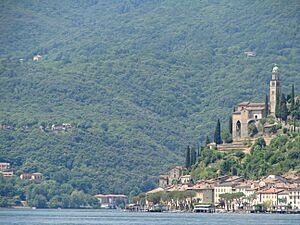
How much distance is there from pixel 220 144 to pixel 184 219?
140 feet

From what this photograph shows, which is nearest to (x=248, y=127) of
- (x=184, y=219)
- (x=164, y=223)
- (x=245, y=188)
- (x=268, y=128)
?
(x=268, y=128)

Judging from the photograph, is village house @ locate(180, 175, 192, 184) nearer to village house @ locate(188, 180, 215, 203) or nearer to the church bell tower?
village house @ locate(188, 180, 215, 203)

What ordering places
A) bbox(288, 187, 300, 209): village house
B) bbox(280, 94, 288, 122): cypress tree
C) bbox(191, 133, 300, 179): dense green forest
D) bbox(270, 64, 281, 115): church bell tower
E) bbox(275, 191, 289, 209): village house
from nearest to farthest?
bbox(288, 187, 300, 209): village house, bbox(275, 191, 289, 209): village house, bbox(191, 133, 300, 179): dense green forest, bbox(280, 94, 288, 122): cypress tree, bbox(270, 64, 281, 115): church bell tower

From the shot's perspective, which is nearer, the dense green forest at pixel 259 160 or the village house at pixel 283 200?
the village house at pixel 283 200

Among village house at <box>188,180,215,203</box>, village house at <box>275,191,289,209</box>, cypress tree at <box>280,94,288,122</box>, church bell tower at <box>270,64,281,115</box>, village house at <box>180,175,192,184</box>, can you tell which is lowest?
village house at <box>275,191,289,209</box>

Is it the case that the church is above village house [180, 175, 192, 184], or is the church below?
above

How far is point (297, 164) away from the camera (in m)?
182

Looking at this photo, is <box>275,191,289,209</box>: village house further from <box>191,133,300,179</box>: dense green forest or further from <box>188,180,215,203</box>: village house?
<box>188,180,215,203</box>: village house

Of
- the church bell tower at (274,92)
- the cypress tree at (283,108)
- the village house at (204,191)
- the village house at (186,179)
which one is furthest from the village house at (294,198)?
the church bell tower at (274,92)

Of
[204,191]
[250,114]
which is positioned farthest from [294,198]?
[250,114]

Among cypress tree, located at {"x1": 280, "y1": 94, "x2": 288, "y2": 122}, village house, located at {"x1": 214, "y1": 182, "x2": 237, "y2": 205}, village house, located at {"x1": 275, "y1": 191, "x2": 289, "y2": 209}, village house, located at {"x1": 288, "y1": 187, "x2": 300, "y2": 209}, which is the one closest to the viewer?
village house, located at {"x1": 288, "y1": 187, "x2": 300, "y2": 209}

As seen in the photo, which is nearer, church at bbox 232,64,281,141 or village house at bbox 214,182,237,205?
village house at bbox 214,182,237,205

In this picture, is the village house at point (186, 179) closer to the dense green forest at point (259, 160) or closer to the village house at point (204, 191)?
the dense green forest at point (259, 160)

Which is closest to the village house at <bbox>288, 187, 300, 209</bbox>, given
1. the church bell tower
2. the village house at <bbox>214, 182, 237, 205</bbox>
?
the village house at <bbox>214, 182, 237, 205</bbox>
